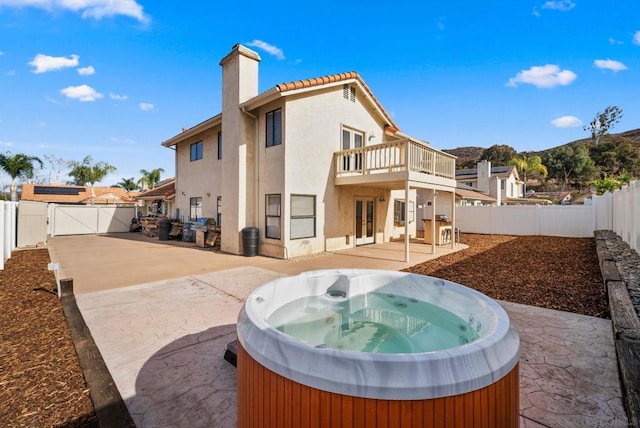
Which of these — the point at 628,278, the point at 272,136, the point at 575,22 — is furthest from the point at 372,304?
the point at 575,22

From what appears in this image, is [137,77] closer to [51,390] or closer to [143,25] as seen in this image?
[143,25]

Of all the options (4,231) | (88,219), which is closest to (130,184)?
(88,219)

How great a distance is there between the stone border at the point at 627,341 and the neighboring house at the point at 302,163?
503 centimetres

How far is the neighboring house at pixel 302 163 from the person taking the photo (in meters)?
9.80

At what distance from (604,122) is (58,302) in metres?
81.0

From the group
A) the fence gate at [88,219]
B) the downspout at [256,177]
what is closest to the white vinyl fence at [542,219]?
the downspout at [256,177]

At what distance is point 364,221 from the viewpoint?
12.6 meters

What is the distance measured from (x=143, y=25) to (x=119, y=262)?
28.5 ft

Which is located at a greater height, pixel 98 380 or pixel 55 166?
pixel 55 166

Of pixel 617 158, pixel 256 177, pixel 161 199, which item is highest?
pixel 617 158

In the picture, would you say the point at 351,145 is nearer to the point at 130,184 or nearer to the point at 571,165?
the point at 571,165

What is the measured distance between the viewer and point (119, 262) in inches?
349

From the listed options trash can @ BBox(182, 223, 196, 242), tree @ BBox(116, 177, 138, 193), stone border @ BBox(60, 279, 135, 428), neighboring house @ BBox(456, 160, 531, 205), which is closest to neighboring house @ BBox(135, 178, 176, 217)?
trash can @ BBox(182, 223, 196, 242)

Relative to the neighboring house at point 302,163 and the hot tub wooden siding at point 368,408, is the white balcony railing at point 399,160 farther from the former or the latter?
the hot tub wooden siding at point 368,408
